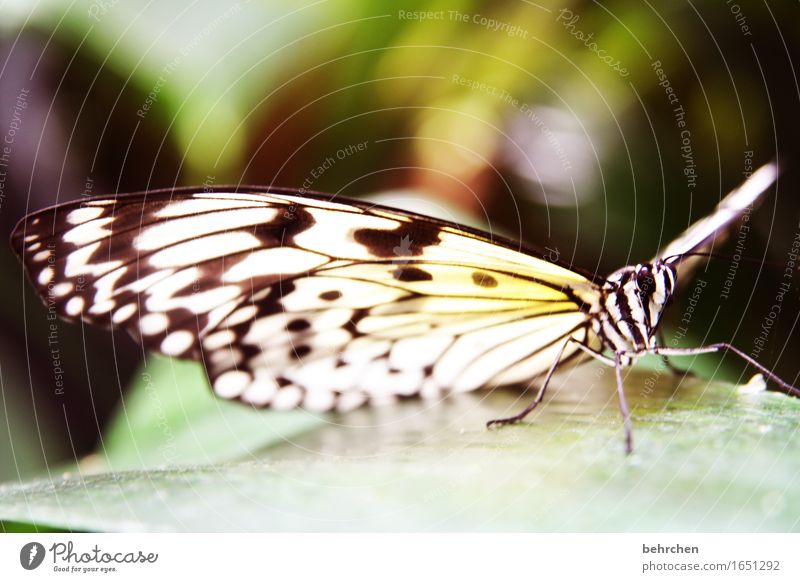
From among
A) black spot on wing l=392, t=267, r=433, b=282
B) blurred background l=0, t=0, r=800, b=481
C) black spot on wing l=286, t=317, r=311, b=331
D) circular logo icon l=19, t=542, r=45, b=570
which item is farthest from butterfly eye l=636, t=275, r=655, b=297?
circular logo icon l=19, t=542, r=45, b=570

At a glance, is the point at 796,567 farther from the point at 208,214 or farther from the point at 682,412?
→ the point at 208,214

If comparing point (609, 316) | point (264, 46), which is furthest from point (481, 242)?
point (264, 46)

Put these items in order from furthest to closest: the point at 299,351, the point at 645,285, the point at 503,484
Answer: the point at 299,351
the point at 645,285
the point at 503,484

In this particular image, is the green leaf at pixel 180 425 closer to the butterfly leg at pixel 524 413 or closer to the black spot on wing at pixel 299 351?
the black spot on wing at pixel 299 351

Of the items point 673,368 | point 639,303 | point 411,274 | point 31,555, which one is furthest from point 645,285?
point 31,555

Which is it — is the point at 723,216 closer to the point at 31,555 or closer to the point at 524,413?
the point at 524,413

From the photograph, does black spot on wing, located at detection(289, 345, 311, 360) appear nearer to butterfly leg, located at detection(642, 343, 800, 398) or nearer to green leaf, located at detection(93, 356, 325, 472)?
green leaf, located at detection(93, 356, 325, 472)

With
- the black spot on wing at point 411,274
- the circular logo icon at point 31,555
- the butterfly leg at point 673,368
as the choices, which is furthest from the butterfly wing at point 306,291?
the circular logo icon at point 31,555
